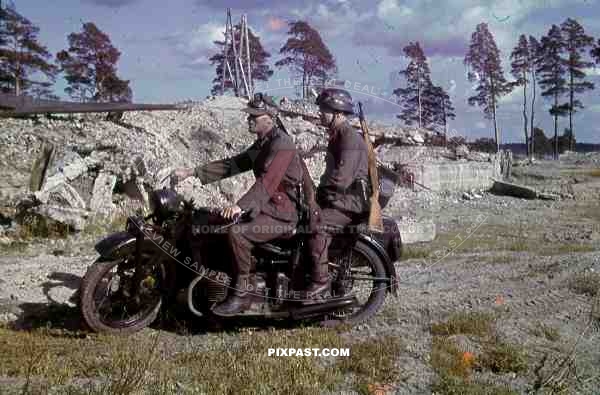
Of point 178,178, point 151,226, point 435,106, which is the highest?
point 435,106

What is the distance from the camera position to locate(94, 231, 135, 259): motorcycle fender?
171 inches

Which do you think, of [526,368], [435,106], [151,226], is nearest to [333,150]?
[151,226]

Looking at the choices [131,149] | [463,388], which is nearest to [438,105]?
[463,388]

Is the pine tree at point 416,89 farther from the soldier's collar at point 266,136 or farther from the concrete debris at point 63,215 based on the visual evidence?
the concrete debris at point 63,215

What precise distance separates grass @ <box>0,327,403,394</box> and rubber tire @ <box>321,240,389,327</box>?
32 centimetres

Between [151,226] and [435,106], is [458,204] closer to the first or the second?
[435,106]

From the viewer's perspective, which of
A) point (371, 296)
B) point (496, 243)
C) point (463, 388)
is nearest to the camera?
point (463, 388)

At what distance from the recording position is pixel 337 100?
179 inches

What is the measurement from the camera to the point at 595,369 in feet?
12.5

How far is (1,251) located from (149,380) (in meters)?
6.36

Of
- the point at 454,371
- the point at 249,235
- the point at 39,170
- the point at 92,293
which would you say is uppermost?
the point at 39,170

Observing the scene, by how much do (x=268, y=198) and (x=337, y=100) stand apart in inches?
39.8

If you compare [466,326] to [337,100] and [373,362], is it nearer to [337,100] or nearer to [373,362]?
[373,362]

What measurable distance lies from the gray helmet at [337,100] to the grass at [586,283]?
3.01 metres
